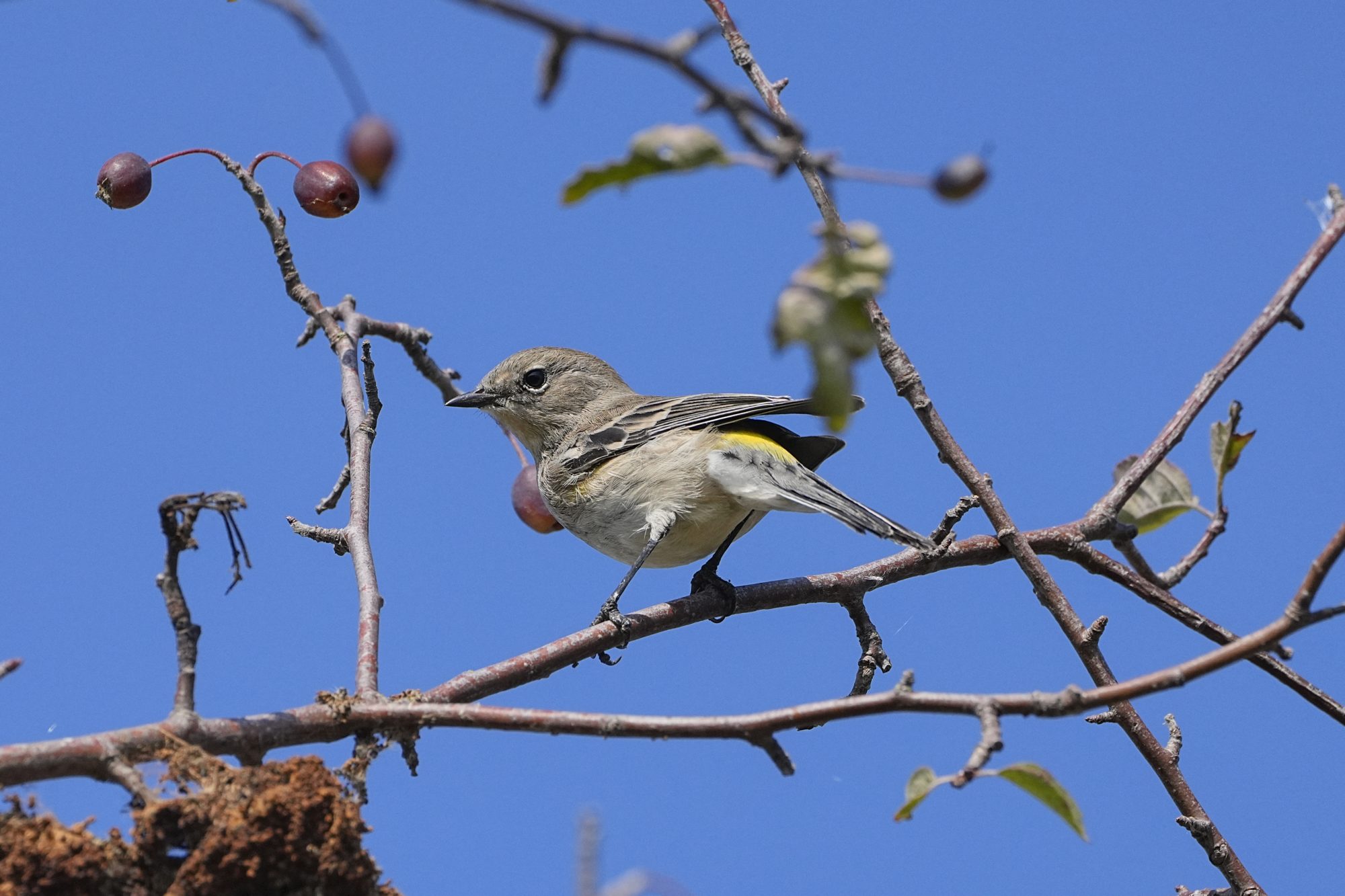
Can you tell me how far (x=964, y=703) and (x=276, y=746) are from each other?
1.93 meters

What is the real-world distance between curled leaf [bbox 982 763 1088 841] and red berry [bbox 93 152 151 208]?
4373 millimetres

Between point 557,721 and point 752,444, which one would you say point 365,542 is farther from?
point 752,444

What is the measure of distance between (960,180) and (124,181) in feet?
14.4

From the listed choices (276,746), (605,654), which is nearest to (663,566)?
(605,654)

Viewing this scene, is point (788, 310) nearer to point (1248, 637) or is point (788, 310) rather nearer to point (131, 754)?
point (1248, 637)

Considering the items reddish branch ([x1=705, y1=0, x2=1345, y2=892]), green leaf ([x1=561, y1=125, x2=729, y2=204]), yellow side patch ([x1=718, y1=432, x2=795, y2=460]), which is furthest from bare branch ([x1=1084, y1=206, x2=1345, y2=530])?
green leaf ([x1=561, y1=125, x2=729, y2=204])

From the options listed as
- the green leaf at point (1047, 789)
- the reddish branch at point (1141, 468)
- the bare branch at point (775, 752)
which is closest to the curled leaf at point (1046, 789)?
the green leaf at point (1047, 789)

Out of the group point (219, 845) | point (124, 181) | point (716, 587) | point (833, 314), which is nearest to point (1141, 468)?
point (716, 587)

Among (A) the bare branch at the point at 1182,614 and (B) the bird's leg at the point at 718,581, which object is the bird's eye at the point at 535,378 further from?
(A) the bare branch at the point at 1182,614

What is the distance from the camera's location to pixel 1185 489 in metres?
4.73

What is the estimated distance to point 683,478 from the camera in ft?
21.8

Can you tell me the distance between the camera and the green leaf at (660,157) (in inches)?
74.9

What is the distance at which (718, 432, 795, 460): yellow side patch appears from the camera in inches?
259

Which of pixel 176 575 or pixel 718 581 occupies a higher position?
pixel 718 581
